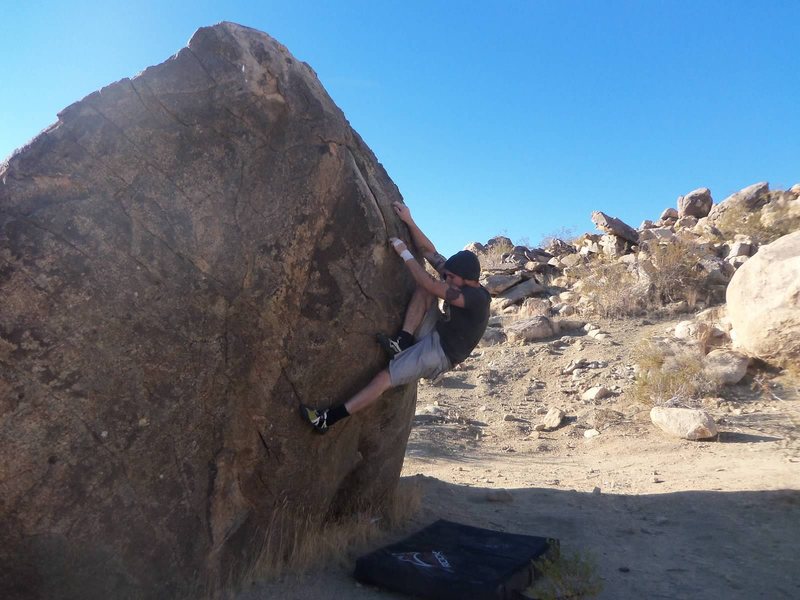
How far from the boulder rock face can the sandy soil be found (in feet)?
2.18

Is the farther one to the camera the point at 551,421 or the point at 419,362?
the point at 551,421

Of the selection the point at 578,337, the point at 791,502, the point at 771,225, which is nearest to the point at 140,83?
the point at 791,502

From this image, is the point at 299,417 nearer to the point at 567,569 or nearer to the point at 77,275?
the point at 77,275

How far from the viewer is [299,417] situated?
4176mm

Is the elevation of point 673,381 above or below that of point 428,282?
above

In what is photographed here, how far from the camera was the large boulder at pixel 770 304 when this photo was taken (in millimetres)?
8797

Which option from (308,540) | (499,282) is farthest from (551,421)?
(499,282)

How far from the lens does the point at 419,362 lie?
15.0ft

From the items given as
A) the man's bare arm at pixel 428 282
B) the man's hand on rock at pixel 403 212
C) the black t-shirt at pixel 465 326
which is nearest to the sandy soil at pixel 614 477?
the black t-shirt at pixel 465 326

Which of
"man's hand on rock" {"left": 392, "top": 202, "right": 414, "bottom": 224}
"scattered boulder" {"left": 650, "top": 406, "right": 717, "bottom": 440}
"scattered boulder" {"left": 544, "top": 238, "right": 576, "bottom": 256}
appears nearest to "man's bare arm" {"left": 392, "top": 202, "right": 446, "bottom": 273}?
"man's hand on rock" {"left": 392, "top": 202, "right": 414, "bottom": 224}

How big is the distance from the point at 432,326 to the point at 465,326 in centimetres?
29

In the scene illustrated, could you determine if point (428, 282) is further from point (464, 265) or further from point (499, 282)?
point (499, 282)

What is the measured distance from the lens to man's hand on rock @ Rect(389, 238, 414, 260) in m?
4.55

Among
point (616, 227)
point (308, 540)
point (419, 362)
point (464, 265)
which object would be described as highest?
point (616, 227)
